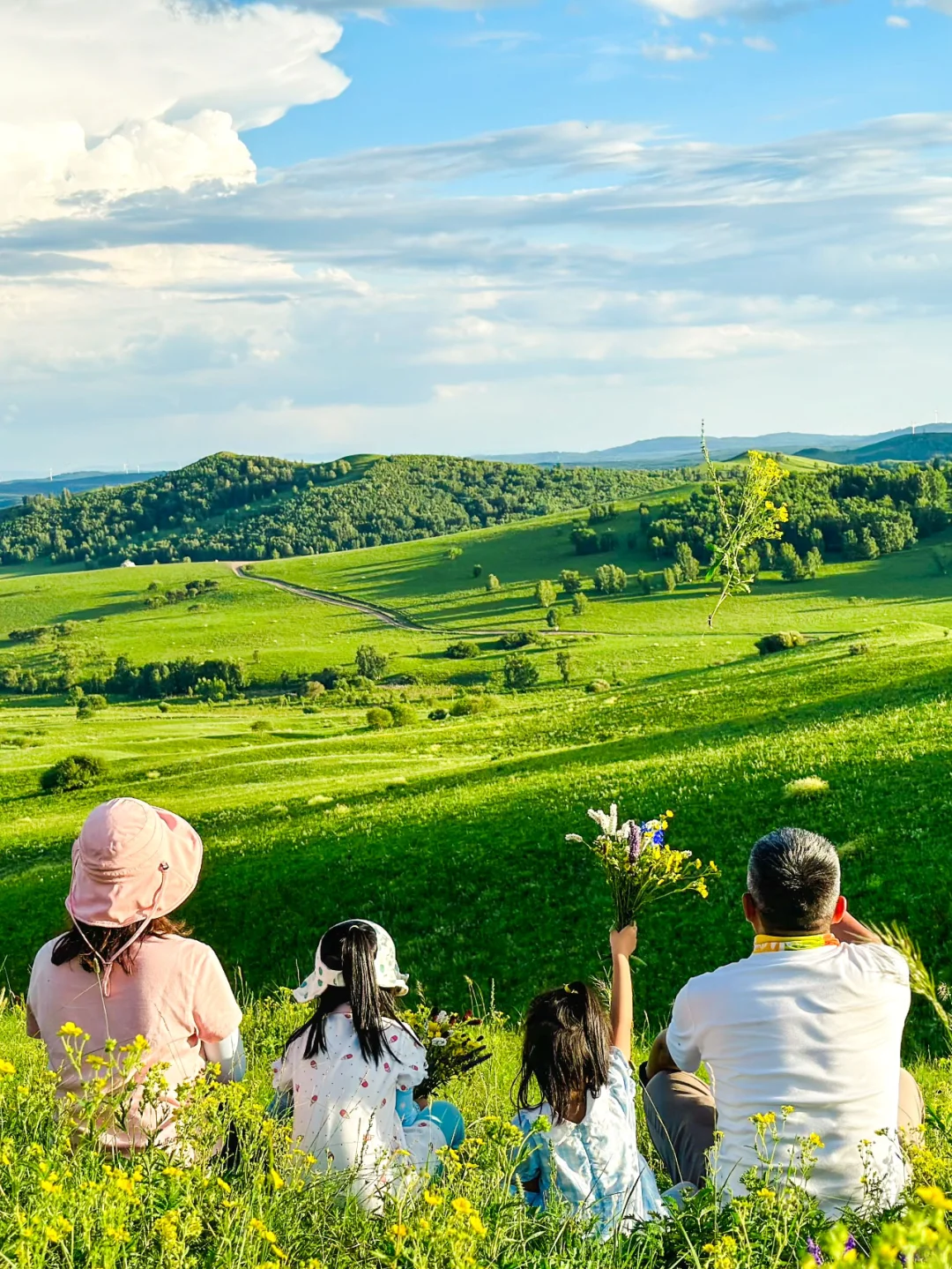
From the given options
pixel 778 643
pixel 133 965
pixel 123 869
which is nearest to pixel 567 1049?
pixel 133 965

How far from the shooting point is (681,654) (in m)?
128

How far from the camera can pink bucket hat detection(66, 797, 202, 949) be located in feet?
18.8

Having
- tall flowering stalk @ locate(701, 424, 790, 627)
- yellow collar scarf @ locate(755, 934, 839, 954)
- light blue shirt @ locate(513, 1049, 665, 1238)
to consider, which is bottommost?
light blue shirt @ locate(513, 1049, 665, 1238)

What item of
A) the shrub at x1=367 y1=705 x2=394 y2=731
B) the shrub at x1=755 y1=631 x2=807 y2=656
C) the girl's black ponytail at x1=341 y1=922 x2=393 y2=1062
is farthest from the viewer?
the shrub at x1=755 y1=631 x2=807 y2=656

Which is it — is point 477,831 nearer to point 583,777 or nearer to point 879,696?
point 583,777

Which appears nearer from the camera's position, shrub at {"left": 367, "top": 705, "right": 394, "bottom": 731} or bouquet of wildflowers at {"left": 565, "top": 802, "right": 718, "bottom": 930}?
bouquet of wildflowers at {"left": 565, "top": 802, "right": 718, "bottom": 930}

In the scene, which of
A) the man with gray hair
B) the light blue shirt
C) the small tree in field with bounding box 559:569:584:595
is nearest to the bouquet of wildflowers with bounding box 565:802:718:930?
the man with gray hair

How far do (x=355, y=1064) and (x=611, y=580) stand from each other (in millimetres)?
172473

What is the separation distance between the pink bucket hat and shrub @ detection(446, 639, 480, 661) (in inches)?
5605

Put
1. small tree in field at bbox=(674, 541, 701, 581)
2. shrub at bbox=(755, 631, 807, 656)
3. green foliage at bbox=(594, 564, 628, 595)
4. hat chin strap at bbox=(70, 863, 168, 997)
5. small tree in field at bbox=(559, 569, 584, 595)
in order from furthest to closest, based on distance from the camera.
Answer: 1. small tree in field at bbox=(559, 569, 584, 595)
2. green foliage at bbox=(594, 564, 628, 595)
3. small tree in field at bbox=(674, 541, 701, 581)
4. shrub at bbox=(755, 631, 807, 656)
5. hat chin strap at bbox=(70, 863, 168, 997)

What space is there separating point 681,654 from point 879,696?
308 feet

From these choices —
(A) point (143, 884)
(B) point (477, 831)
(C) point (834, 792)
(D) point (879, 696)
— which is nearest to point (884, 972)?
(A) point (143, 884)

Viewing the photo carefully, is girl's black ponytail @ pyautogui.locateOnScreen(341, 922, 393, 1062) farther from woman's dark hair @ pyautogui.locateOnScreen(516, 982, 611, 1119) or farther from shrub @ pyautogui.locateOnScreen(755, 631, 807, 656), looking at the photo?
shrub @ pyautogui.locateOnScreen(755, 631, 807, 656)

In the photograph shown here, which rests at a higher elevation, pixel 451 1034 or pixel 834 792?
pixel 451 1034
